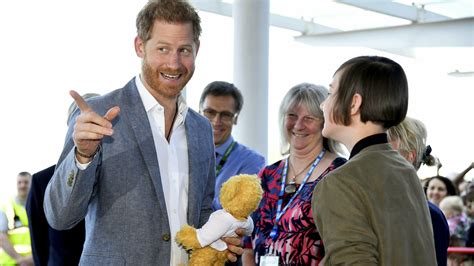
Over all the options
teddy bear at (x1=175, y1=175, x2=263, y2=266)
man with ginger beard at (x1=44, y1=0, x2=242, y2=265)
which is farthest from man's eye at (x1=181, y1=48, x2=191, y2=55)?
teddy bear at (x1=175, y1=175, x2=263, y2=266)

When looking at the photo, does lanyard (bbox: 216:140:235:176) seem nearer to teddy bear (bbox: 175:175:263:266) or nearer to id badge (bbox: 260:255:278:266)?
id badge (bbox: 260:255:278:266)

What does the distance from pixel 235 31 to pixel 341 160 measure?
6066 millimetres

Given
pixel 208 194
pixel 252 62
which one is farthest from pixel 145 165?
pixel 252 62

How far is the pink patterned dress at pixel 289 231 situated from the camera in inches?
128

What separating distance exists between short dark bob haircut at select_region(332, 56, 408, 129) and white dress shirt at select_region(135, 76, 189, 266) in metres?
0.57

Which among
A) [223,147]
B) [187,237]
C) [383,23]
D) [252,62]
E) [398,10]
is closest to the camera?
[187,237]

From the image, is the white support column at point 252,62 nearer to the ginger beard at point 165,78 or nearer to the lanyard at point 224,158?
the lanyard at point 224,158

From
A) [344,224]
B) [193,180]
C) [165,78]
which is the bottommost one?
[344,224]

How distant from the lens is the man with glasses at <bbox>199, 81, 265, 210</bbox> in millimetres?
4281

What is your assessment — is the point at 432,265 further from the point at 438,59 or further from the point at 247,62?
the point at 438,59

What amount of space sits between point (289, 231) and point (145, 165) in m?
1.12

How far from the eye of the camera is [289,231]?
3332 millimetres

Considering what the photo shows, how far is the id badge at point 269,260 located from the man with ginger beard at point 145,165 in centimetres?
70

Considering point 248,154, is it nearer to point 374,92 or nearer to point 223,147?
point 223,147
